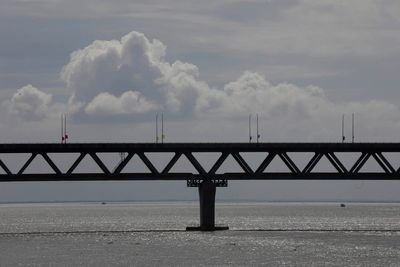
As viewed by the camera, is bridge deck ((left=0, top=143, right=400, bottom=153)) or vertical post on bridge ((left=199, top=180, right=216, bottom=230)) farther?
vertical post on bridge ((left=199, top=180, right=216, bottom=230))

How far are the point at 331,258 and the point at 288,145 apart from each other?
89.7ft

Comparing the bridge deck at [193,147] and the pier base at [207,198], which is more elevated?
the bridge deck at [193,147]

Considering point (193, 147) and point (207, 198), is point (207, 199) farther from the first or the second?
point (193, 147)

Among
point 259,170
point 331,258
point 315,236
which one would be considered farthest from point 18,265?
point 315,236

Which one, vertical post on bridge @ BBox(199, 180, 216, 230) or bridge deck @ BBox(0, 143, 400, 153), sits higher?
bridge deck @ BBox(0, 143, 400, 153)

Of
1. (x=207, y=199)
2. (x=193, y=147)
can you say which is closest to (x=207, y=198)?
(x=207, y=199)

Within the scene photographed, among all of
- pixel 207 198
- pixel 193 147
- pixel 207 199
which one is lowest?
pixel 207 199

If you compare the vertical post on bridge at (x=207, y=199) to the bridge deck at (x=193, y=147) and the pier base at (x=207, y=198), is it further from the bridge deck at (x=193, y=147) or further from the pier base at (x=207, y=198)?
the bridge deck at (x=193, y=147)

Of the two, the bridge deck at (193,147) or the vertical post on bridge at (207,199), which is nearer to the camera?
the bridge deck at (193,147)

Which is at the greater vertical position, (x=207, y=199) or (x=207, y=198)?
(x=207, y=198)

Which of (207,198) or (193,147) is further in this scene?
(207,198)

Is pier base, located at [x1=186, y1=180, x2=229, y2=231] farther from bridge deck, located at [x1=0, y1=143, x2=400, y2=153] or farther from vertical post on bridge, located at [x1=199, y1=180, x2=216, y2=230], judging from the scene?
bridge deck, located at [x1=0, y1=143, x2=400, y2=153]

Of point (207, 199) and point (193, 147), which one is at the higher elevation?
point (193, 147)

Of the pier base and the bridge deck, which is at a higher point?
the bridge deck
